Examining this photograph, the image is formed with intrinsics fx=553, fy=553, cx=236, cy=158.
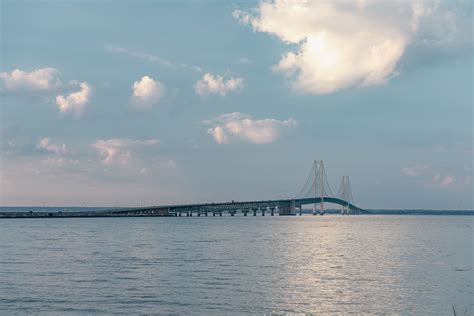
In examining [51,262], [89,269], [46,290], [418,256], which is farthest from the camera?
[418,256]

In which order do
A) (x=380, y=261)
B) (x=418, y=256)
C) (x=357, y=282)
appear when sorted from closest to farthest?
(x=357, y=282), (x=380, y=261), (x=418, y=256)

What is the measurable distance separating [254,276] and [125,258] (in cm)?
1481

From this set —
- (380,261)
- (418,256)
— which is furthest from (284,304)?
(418,256)

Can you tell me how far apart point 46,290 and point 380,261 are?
27.3m

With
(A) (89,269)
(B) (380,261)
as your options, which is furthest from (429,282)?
(A) (89,269)

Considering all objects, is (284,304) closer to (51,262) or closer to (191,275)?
(191,275)

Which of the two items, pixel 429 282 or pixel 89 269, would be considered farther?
pixel 89 269

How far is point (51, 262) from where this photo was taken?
137 feet

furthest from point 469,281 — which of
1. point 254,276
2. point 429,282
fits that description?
point 254,276

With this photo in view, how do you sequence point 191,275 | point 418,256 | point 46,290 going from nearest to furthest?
1. point 46,290
2. point 191,275
3. point 418,256

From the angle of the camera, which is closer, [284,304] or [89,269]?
[284,304]

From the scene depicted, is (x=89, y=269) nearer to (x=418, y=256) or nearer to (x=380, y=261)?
(x=380, y=261)

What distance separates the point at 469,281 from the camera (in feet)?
112

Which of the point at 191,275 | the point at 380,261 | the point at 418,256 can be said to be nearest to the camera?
the point at 191,275
